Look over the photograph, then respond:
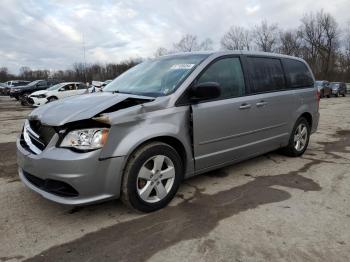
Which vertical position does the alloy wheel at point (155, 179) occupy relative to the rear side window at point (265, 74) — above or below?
below

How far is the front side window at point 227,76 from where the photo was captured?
434cm

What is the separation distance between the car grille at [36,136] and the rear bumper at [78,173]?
0.12 metres

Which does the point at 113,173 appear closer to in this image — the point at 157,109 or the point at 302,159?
the point at 157,109

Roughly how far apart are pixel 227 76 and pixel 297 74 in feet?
6.79

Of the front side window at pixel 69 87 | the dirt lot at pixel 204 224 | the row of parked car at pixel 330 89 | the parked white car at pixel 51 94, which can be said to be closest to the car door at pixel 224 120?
the dirt lot at pixel 204 224

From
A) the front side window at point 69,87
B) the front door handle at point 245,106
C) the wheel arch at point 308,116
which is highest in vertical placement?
the front side window at point 69,87

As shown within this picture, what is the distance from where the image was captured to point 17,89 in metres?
27.4

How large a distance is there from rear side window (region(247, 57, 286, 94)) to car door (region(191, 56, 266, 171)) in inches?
9.8

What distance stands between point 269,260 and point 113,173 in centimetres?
159

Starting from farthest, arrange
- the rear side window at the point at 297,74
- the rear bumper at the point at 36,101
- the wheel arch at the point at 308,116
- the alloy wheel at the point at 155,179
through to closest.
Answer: the rear bumper at the point at 36,101
the wheel arch at the point at 308,116
the rear side window at the point at 297,74
the alloy wheel at the point at 155,179

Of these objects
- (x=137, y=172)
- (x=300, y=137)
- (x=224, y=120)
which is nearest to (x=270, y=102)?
(x=224, y=120)

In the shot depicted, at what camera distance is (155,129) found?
3.59 metres

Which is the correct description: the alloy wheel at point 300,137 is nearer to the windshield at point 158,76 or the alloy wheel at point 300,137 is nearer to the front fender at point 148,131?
the windshield at point 158,76

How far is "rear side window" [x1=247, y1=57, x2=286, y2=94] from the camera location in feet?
16.2
